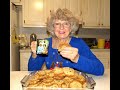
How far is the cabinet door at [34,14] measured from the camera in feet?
10.8

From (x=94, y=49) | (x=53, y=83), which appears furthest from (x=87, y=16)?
(x=53, y=83)

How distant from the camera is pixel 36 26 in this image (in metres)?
3.34

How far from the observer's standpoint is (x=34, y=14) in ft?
10.9

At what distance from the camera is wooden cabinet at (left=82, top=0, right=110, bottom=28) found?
332 centimetres

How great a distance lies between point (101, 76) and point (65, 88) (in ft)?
1.51

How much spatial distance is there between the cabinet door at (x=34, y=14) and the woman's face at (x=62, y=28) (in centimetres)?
190

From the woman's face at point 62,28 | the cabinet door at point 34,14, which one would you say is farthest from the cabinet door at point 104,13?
the woman's face at point 62,28

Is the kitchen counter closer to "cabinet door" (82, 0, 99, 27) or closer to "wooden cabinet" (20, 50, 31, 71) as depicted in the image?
"wooden cabinet" (20, 50, 31, 71)

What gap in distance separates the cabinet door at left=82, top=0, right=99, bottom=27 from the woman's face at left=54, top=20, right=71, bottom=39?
193cm

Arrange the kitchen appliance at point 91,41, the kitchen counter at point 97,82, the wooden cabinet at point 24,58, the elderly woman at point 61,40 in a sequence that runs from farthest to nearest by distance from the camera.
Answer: the kitchen appliance at point 91,41 → the wooden cabinet at point 24,58 → the elderly woman at point 61,40 → the kitchen counter at point 97,82

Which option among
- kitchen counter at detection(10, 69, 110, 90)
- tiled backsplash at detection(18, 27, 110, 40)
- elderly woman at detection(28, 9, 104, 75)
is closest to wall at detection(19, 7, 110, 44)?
tiled backsplash at detection(18, 27, 110, 40)

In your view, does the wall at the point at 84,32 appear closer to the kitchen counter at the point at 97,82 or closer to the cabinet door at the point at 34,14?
the cabinet door at the point at 34,14

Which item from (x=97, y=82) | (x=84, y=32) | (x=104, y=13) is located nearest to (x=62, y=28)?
(x=97, y=82)
